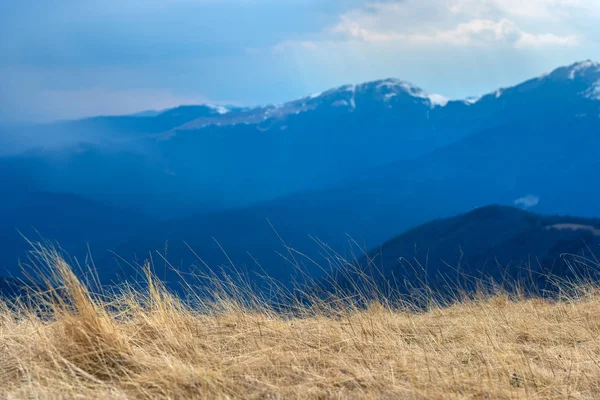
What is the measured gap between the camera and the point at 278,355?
3354 mm

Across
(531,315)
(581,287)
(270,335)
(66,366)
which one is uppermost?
(66,366)

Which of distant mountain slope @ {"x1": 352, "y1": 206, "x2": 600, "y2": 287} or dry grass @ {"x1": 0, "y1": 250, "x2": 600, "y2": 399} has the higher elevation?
dry grass @ {"x1": 0, "y1": 250, "x2": 600, "y2": 399}

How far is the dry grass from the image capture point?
9.40 feet

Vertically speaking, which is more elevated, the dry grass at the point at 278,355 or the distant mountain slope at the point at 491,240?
the dry grass at the point at 278,355

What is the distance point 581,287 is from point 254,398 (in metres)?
5.15

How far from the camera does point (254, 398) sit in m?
2.78

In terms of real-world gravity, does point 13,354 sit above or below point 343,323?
above

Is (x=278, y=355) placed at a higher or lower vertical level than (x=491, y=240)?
higher

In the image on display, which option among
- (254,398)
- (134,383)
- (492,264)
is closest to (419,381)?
(254,398)

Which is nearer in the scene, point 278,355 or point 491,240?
point 278,355

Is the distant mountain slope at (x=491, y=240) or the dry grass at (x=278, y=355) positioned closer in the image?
the dry grass at (x=278, y=355)

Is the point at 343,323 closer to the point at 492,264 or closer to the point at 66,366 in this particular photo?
the point at 66,366

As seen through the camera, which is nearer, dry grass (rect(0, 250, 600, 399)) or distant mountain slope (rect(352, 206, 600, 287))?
dry grass (rect(0, 250, 600, 399))

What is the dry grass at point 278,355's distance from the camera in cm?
287
